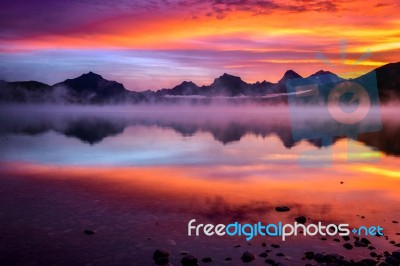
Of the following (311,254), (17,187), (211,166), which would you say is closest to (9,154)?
(17,187)

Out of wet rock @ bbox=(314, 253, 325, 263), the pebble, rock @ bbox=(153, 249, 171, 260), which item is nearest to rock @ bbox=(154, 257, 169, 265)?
rock @ bbox=(153, 249, 171, 260)

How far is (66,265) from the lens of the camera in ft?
55.3

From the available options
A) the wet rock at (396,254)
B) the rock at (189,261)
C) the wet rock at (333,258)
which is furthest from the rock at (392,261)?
the rock at (189,261)

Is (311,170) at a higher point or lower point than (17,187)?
lower

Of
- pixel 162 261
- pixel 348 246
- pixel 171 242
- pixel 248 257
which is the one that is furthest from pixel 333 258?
pixel 171 242

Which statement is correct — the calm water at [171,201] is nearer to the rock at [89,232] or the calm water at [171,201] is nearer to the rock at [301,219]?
the rock at [89,232]

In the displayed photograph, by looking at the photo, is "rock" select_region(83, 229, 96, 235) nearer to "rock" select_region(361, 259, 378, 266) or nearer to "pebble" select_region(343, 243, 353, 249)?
"pebble" select_region(343, 243, 353, 249)

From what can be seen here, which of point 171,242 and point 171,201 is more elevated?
point 171,201

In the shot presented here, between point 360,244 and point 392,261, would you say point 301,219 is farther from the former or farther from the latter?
point 392,261

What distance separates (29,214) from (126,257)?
29.2ft

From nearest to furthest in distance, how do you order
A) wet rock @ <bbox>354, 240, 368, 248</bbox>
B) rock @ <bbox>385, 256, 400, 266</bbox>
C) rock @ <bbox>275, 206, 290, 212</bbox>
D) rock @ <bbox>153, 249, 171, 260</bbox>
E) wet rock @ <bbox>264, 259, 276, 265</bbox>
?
1. rock @ <bbox>385, 256, 400, 266</bbox>
2. wet rock @ <bbox>264, 259, 276, 265</bbox>
3. rock @ <bbox>153, 249, 171, 260</bbox>
4. wet rock @ <bbox>354, 240, 368, 248</bbox>
5. rock @ <bbox>275, 206, 290, 212</bbox>

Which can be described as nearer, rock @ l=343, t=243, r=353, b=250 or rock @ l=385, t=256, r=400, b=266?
rock @ l=385, t=256, r=400, b=266

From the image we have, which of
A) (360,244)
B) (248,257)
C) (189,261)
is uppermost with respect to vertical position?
(189,261)

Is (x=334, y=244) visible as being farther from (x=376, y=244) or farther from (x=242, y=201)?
(x=242, y=201)
